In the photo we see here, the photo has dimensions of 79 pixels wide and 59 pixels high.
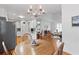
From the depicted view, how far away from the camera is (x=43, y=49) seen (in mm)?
1538

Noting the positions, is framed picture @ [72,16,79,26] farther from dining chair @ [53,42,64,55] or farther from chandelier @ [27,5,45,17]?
chandelier @ [27,5,45,17]

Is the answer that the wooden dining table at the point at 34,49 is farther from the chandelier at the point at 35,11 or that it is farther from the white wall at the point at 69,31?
the chandelier at the point at 35,11

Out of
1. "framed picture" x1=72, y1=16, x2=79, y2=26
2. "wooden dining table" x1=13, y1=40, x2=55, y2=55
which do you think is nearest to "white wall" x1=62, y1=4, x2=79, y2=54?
"framed picture" x1=72, y1=16, x2=79, y2=26

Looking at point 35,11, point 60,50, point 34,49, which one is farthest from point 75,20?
point 34,49

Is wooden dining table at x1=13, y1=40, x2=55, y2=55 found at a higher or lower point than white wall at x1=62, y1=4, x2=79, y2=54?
lower

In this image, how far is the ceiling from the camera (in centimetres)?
148

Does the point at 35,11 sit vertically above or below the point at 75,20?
above

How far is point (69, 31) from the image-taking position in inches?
59.9

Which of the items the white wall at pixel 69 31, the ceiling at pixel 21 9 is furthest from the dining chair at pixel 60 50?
the ceiling at pixel 21 9

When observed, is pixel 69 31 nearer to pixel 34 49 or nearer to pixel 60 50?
pixel 60 50

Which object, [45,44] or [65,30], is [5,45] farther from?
[65,30]

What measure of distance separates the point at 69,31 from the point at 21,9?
2.39 ft

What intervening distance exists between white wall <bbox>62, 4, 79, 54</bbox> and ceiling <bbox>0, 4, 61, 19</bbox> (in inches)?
4.0
